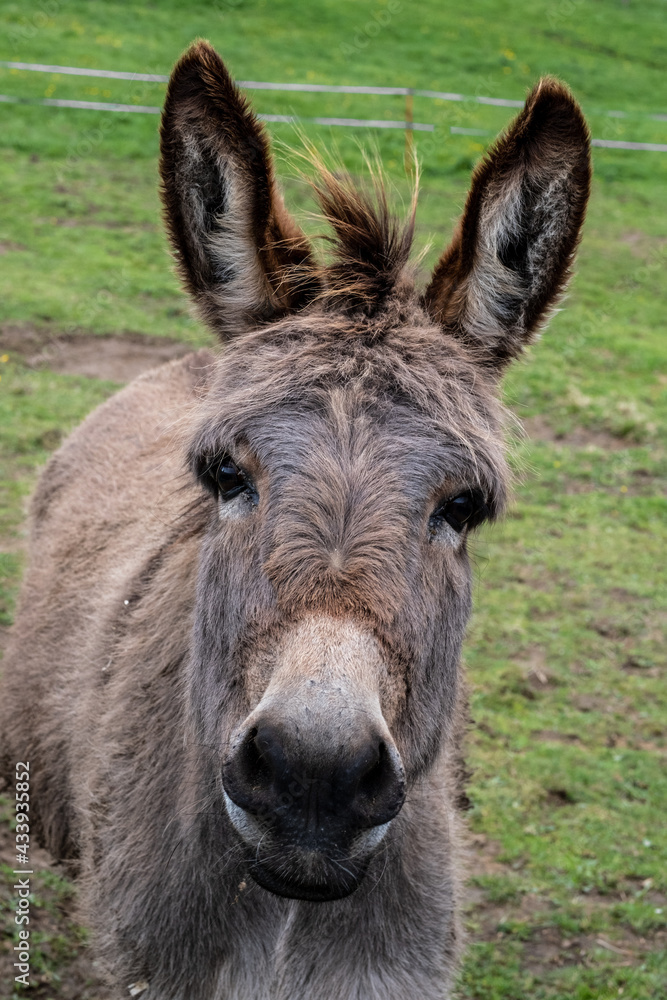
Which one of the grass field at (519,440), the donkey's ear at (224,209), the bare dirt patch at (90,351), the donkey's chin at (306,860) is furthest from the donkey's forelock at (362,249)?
the bare dirt patch at (90,351)

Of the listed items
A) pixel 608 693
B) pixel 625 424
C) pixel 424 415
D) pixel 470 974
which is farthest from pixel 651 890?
pixel 625 424

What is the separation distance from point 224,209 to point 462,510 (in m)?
1.43

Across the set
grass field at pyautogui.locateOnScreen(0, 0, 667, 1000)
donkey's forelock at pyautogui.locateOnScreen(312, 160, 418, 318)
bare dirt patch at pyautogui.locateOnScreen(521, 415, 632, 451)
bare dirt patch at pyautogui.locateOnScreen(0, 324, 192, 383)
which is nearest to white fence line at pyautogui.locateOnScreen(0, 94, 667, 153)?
grass field at pyautogui.locateOnScreen(0, 0, 667, 1000)

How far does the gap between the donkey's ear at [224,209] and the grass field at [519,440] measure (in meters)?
0.58

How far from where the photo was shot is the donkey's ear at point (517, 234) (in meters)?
3.02

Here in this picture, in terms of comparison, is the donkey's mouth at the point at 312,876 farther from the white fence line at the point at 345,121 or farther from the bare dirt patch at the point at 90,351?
the white fence line at the point at 345,121

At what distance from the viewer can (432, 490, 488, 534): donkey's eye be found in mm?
2939

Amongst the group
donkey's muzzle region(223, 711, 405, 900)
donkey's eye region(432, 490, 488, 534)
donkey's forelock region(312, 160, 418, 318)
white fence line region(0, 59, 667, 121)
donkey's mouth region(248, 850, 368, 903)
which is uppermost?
donkey's forelock region(312, 160, 418, 318)

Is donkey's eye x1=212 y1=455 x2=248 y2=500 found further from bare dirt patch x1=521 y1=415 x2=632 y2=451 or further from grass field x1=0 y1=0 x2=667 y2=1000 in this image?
bare dirt patch x1=521 y1=415 x2=632 y2=451

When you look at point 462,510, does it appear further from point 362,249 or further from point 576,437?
point 576,437

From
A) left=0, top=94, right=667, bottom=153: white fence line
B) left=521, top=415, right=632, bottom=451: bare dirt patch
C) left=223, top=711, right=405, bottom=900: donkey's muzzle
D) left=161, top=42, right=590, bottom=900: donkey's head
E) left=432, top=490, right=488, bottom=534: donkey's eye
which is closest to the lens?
left=223, top=711, right=405, bottom=900: donkey's muzzle

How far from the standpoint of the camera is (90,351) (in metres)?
12.1

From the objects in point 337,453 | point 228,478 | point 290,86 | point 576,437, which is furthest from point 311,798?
point 290,86

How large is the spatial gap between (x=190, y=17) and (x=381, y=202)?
3143 centimetres
